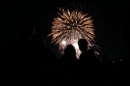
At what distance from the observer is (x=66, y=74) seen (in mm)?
5090

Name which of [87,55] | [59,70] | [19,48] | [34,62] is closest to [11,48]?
[19,48]

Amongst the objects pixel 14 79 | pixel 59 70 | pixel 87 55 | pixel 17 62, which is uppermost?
pixel 87 55

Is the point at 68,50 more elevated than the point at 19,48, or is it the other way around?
the point at 68,50

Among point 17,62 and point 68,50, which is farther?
point 68,50

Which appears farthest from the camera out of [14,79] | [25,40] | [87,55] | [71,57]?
[71,57]

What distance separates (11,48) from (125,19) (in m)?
2.12

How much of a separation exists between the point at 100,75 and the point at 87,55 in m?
0.63

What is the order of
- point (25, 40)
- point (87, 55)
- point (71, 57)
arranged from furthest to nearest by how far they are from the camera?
1. point (71, 57)
2. point (87, 55)
3. point (25, 40)

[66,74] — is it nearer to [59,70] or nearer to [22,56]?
[59,70]

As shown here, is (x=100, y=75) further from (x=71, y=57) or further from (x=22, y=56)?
(x=22, y=56)

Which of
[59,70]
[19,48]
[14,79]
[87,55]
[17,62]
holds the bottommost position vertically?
[14,79]

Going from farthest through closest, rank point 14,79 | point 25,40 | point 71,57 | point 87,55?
point 71,57 → point 87,55 → point 25,40 → point 14,79

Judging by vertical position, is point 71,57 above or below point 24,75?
above

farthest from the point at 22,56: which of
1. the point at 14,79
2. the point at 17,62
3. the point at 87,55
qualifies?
the point at 87,55
